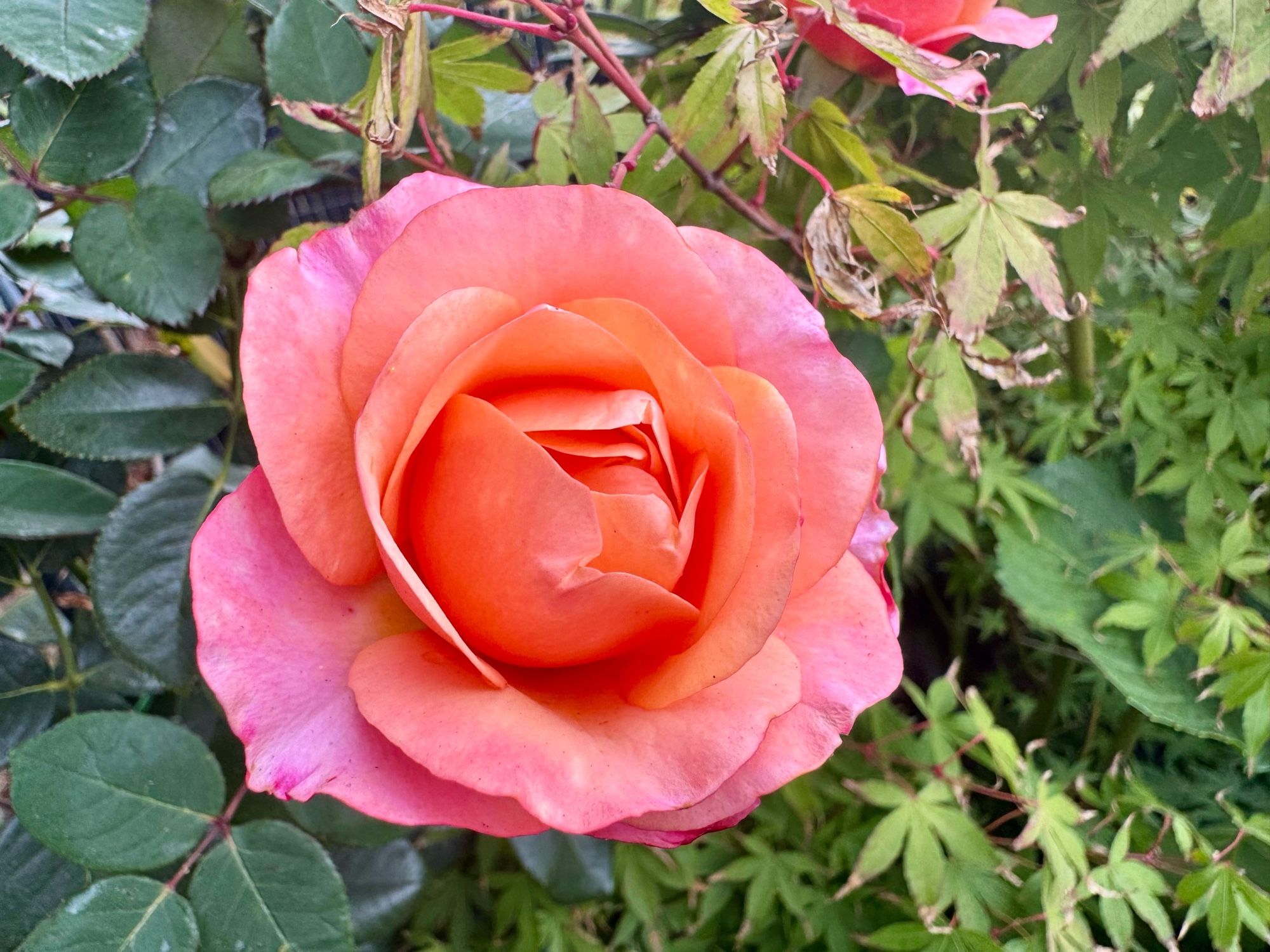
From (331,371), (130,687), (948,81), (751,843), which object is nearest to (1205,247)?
(948,81)

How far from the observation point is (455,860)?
2.18ft

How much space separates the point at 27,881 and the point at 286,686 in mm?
289

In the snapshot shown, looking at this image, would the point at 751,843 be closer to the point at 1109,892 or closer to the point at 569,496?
the point at 1109,892

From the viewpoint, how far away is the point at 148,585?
379mm

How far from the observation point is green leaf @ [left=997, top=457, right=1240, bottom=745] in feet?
2.08

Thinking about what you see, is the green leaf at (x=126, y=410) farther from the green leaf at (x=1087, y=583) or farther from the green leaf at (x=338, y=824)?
the green leaf at (x=1087, y=583)

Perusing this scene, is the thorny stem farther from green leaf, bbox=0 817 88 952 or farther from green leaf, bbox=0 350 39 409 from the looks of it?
green leaf, bbox=0 350 39 409

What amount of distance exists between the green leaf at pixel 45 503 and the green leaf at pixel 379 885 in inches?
9.7

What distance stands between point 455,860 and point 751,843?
0.82 ft

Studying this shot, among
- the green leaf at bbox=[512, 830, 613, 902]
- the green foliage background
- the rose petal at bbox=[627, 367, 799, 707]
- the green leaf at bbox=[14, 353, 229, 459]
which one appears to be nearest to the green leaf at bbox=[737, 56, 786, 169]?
the green foliage background

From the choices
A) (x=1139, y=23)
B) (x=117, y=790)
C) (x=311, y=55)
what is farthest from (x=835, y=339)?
(x=117, y=790)

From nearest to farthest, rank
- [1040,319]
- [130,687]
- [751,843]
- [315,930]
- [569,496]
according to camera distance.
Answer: [569,496] → [315,930] → [130,687] → [751,843] → [1040,319]

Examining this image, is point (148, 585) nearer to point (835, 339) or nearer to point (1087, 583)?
point (835, 339)

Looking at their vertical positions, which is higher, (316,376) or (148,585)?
(316,376)
